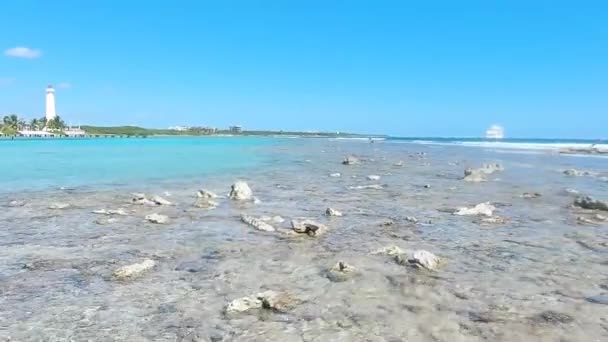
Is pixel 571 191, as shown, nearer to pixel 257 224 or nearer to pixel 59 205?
pixel 257 224

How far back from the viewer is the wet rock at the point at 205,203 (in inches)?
679

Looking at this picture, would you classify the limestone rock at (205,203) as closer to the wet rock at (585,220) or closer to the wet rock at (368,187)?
the wet rock at (368,187)

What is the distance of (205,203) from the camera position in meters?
17.9

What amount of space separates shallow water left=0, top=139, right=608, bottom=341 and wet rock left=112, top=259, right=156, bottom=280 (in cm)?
23

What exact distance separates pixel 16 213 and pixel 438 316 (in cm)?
1410

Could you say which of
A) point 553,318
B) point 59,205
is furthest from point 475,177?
point 553,318

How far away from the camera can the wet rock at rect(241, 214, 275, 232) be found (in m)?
13.1

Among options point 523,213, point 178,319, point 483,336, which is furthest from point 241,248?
point 523,213

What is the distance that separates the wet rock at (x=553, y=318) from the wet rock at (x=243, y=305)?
4.00m

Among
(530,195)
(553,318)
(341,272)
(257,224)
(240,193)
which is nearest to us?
(553,318)

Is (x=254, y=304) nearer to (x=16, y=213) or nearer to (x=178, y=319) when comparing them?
(x=178, y=319)

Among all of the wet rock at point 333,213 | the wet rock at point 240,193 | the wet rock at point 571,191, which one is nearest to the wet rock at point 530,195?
the wet rock at point 571,191

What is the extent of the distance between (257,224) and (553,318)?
8381 mm

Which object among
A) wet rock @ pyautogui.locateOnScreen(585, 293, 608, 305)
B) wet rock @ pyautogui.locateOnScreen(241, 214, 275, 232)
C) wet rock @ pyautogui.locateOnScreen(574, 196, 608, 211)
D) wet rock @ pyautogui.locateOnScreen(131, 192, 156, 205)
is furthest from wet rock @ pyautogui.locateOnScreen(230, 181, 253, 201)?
wet rock @ pyautogui.locateOnScreen(585, 293, 608, 305)
